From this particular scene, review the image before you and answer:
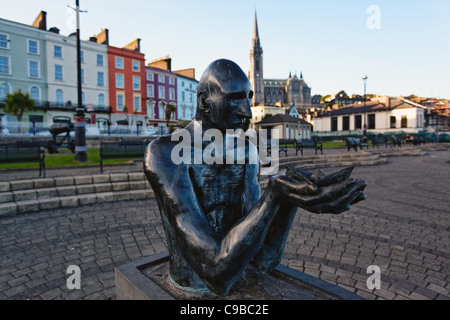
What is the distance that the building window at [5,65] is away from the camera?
100 ft

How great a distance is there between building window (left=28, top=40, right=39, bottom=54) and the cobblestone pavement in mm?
34182

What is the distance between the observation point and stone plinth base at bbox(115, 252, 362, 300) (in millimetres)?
1720

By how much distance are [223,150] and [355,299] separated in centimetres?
119

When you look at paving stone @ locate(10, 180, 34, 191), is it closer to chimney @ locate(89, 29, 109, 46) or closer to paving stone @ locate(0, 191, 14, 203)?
paving stone @ locate(0, 191, 14, 203)

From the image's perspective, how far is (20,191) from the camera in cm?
716

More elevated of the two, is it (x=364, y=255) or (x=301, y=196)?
(x=301, y=196)

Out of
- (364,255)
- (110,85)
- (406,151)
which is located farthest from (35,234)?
(110,85)

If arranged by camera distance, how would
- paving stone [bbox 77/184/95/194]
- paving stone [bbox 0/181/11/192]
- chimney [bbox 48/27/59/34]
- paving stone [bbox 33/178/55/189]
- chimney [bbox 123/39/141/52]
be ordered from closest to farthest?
paving stone [bbox 0/181/11/192] → paving stone [bbox 33/178/55/189] → paving stone [bbox 77/184/95/194] → chimney [bbox 48/27/59/34] → chimney [bbox 123/39/141/52]

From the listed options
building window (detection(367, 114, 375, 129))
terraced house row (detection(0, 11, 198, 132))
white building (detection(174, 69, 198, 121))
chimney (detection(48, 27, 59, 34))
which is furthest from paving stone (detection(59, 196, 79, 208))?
building window (detection(367, 114, 375, 129))

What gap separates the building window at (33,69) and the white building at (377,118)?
44291 millimetres

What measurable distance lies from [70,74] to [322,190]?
4129cm

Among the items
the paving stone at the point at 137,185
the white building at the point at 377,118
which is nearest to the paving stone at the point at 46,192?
the paving stone at the point at 137,185

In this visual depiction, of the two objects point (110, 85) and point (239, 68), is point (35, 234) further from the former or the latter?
point (110, 85)

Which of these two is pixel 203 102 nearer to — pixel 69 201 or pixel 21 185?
pixel 69 201
